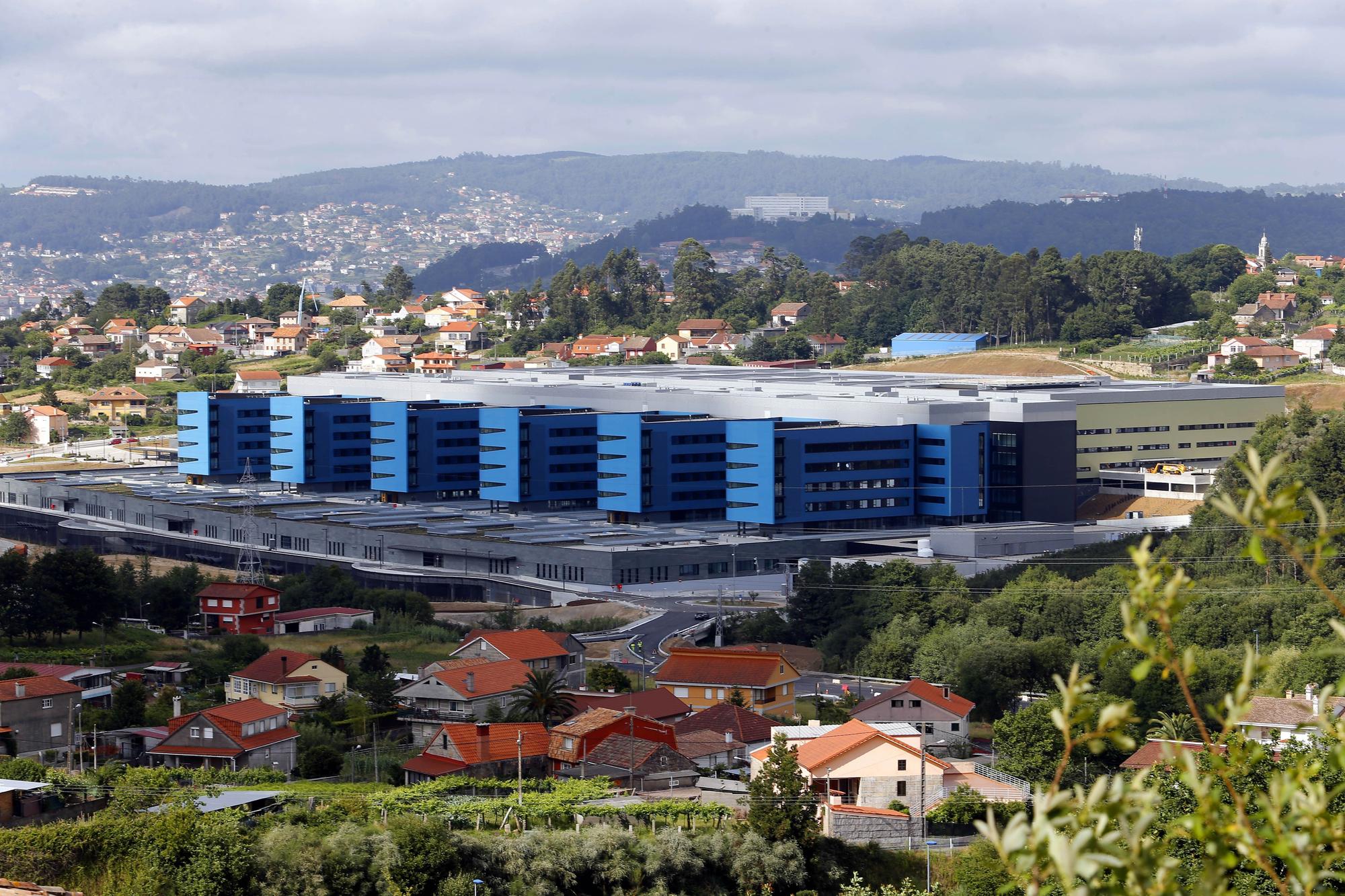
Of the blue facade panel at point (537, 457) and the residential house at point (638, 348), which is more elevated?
the residential house at point (638, 348)

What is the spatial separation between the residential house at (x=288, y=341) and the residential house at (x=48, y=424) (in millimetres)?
23697

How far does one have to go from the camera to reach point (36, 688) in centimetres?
3077

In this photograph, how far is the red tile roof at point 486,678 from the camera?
3250 cm

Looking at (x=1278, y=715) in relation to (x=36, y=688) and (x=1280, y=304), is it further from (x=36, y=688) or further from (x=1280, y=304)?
(x=1280, y=304)

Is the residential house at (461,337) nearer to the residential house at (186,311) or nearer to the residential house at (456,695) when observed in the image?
the residential house at (186,311)

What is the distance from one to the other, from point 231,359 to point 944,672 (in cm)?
8613

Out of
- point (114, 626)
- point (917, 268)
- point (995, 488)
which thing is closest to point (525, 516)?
point (995, 488)

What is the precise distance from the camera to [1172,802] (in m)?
21.7

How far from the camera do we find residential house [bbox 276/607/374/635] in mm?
43500

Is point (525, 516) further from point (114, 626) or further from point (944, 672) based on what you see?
point (944, 672)

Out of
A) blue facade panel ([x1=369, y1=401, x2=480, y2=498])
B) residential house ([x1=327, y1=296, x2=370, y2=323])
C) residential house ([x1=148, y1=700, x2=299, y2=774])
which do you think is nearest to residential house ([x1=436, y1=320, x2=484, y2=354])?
residential house ([x1=327, y1=296, x2=370, y2=323])

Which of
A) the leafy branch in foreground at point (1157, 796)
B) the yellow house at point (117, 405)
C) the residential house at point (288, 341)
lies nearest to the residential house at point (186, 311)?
the residential house at point (288, 341)

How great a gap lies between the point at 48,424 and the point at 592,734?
245 feet

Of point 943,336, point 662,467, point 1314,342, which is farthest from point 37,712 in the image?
point 943,336
